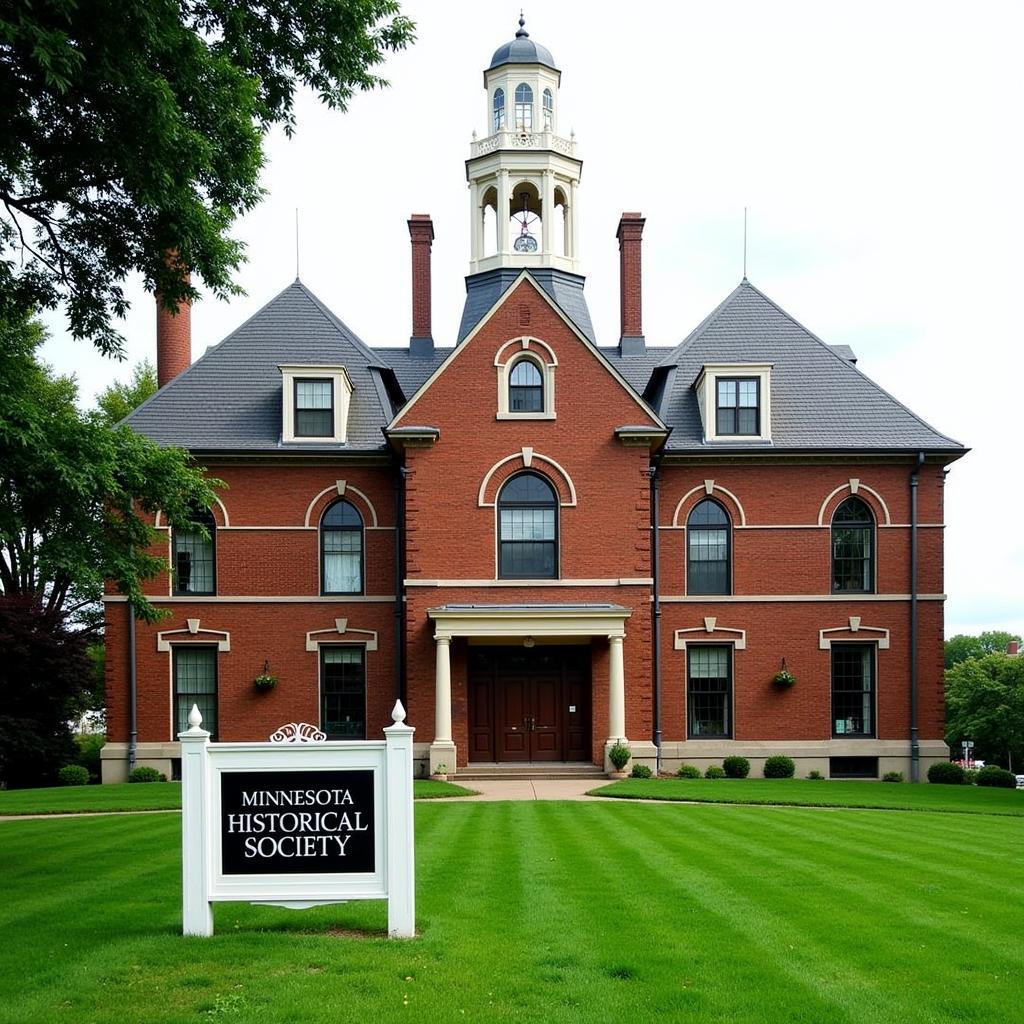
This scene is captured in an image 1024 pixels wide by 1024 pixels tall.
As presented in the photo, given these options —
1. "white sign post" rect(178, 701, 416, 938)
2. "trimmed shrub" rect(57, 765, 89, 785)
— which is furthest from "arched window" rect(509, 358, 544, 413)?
"white sign post" rect(178, 701, 416, 938)

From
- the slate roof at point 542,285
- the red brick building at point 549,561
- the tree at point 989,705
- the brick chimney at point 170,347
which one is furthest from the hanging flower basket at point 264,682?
the tree at point 989,705

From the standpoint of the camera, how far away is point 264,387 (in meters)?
29.5

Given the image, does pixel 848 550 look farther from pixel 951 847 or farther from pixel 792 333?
pixel 951 847

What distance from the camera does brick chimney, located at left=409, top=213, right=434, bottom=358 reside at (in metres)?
33.3

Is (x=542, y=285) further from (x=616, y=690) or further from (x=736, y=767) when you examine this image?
(x=736, y=767)

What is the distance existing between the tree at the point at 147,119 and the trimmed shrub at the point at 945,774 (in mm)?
22408

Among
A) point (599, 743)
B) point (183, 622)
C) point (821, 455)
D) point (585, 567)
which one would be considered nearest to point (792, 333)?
point (821, 455)

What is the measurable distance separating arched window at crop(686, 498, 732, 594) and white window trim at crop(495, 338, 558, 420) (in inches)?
198

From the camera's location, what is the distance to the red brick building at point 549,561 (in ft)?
88.9

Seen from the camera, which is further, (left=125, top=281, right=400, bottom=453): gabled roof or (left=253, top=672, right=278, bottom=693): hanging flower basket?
(left=125, top=281, right=400, bottom=453): gabled roof

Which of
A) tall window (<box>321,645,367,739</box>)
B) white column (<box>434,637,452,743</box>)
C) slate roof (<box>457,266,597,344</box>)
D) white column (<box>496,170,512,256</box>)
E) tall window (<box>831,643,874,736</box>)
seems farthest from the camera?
white column (<box>496,170,512,256</box>)

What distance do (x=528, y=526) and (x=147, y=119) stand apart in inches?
669

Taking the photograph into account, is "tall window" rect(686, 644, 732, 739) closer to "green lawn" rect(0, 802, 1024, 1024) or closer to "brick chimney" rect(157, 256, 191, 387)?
"green lawn" rect(0, 802, 1024, 1024)

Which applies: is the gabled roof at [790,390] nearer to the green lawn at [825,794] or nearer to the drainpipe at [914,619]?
the drainpipe at [914,619]
